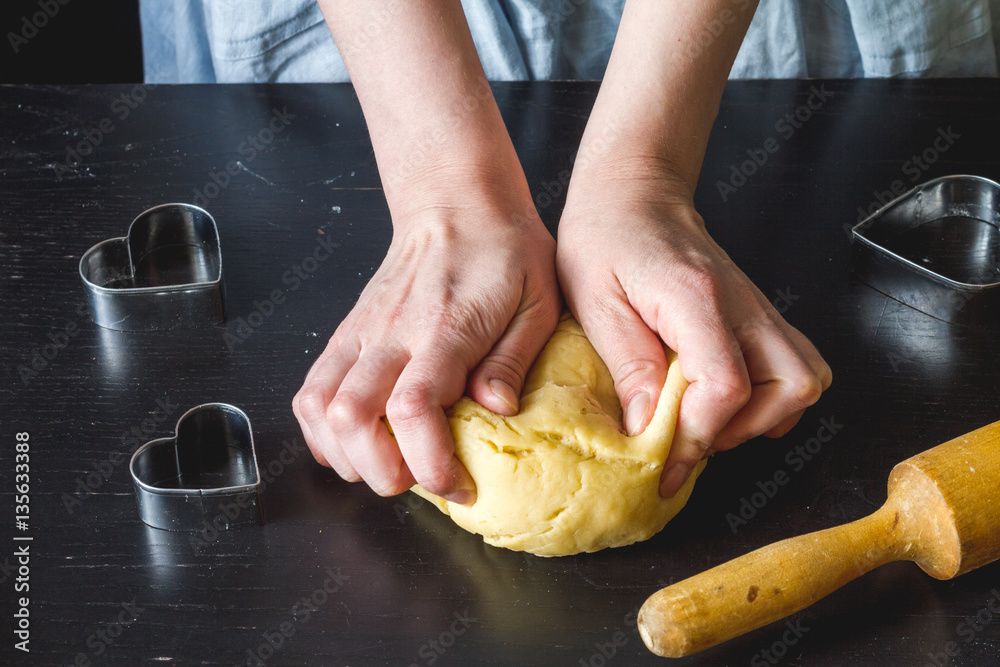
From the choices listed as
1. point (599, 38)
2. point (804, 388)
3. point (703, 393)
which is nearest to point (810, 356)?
point (804, 388)

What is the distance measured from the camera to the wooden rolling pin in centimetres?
80

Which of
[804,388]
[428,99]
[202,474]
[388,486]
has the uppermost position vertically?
[428,99]

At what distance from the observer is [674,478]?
3.19ft

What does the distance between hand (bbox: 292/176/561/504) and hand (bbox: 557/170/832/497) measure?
0.07 metres

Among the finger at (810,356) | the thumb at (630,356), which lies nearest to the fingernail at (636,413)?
→ the thumb at (630,356)

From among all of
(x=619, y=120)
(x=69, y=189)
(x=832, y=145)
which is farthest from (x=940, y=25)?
(x=69, y=189)

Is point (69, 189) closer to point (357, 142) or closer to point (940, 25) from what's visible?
point (357, 142)

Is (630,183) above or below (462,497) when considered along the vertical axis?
above

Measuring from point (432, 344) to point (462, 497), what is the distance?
18cm

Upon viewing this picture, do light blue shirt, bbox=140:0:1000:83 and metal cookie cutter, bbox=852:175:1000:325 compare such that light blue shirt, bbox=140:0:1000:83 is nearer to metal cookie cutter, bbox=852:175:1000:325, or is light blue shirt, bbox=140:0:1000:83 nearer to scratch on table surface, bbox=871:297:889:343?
metal cookie cutter, bbox=852:175:1000:325

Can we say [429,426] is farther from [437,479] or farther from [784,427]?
[784,427]

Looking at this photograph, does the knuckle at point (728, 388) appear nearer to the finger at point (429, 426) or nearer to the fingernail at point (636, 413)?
the fingernail at point (636, 413)

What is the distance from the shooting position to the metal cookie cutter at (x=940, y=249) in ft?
4.25

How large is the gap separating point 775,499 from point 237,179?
1098mm
